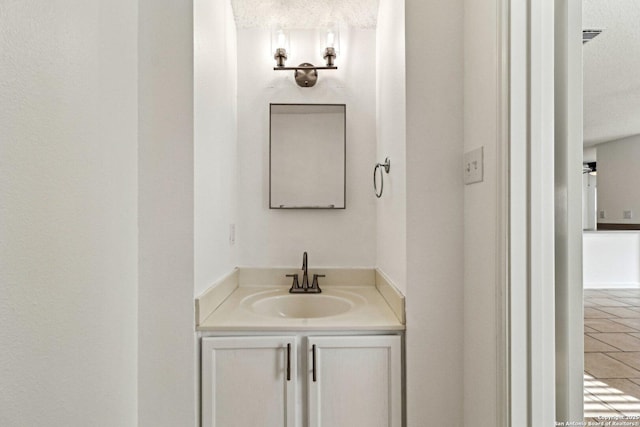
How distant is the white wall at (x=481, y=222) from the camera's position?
1052 millimetres

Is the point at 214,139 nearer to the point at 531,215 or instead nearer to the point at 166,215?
the point at 166,215

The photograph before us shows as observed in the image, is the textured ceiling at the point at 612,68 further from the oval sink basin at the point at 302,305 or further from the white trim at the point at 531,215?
the oval sink basin at the point at 302,305

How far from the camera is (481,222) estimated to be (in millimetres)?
1136

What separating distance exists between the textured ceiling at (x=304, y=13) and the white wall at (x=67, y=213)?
0.89m

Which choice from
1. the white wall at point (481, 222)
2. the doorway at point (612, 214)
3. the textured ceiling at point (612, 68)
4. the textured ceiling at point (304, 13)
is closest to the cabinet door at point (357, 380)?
the white wall at point (481, 222)

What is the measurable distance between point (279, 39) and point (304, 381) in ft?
5.65

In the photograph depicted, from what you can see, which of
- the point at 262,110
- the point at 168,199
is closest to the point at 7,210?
the point at 168,199

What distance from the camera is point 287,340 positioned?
1.28 metres

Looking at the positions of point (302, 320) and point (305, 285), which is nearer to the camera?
point (302, 320)

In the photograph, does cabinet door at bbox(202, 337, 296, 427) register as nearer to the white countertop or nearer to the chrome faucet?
the white countertop

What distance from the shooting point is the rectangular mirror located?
2.05 metres

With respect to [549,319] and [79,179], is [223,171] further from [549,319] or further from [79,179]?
[549,319]

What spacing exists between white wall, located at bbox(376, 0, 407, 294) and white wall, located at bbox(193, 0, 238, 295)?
2.53ft

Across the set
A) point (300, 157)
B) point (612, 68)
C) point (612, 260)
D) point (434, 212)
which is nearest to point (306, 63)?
point (300, 157)
